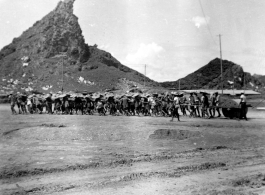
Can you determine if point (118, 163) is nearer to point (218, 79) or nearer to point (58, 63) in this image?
point (58, 63)

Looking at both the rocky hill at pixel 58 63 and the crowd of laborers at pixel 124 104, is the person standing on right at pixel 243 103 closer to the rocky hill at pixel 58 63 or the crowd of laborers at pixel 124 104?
the crowd of laborers at pixel 124 104

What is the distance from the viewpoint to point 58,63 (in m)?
90.9

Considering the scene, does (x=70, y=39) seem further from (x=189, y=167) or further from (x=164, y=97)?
(x=189, y=167)

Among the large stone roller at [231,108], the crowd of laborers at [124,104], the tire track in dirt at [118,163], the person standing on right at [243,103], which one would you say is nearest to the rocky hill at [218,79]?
the crowd of laborers at [124,104]

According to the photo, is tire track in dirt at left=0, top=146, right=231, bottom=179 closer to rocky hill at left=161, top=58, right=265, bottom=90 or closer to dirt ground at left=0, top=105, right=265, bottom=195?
dirt ground at left=0, top=105, right=265, bottom=195

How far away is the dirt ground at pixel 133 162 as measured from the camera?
6.80 meters

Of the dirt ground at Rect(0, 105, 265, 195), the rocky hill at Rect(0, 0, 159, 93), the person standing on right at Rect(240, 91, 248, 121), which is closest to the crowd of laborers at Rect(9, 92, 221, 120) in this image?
the person standing on right at Rect(240, 91, 248, 121)

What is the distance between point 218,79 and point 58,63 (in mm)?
47752

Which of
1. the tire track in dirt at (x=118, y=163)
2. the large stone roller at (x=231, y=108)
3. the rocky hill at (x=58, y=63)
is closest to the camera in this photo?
the tire track in dirt at (x=118, y=163)

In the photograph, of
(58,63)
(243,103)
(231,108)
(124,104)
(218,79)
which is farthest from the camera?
(218,79)

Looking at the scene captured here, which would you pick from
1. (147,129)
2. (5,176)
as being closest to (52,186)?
(5,176)

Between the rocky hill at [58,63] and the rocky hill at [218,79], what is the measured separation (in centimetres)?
1716

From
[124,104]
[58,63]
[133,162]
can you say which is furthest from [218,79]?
[133,162]

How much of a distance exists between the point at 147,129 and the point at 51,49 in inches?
3274
